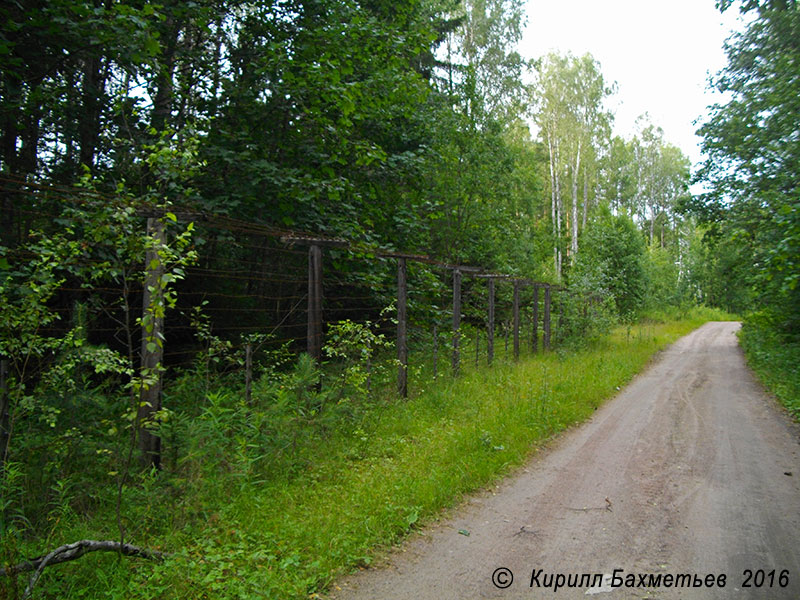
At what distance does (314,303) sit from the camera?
265 inches

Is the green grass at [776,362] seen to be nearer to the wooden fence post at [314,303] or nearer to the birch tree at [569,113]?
the wooden fence post at [314,303]

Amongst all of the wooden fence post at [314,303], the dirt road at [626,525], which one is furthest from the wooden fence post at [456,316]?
the wooden fence post at [314,303]

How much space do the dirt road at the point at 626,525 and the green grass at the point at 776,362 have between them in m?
2.66

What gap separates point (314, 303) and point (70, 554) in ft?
13.0

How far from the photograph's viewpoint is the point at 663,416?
29.3 feet

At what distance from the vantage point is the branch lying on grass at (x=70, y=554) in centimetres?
301

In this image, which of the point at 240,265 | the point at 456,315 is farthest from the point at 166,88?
the point at 456,315

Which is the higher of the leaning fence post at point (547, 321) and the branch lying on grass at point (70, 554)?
the leaning fence post at point (547, 321)

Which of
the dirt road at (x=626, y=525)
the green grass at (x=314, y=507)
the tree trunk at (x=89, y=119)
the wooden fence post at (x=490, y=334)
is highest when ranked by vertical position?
the tree trunk at (x=89, y=119)

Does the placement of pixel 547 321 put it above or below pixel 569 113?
below

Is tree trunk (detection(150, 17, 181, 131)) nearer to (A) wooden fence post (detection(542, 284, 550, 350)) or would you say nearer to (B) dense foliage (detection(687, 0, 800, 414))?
(B) dense foliage (detection(687, 0, 800, 414))

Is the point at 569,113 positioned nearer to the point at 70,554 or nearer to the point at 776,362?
the point at 776,362

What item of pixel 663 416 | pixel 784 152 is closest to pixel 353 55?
pixel 663 416

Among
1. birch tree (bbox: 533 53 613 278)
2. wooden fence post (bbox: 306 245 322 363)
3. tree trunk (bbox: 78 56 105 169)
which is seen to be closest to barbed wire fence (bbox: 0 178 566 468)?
wooden fence post (bbox: 306 245 322 363)
